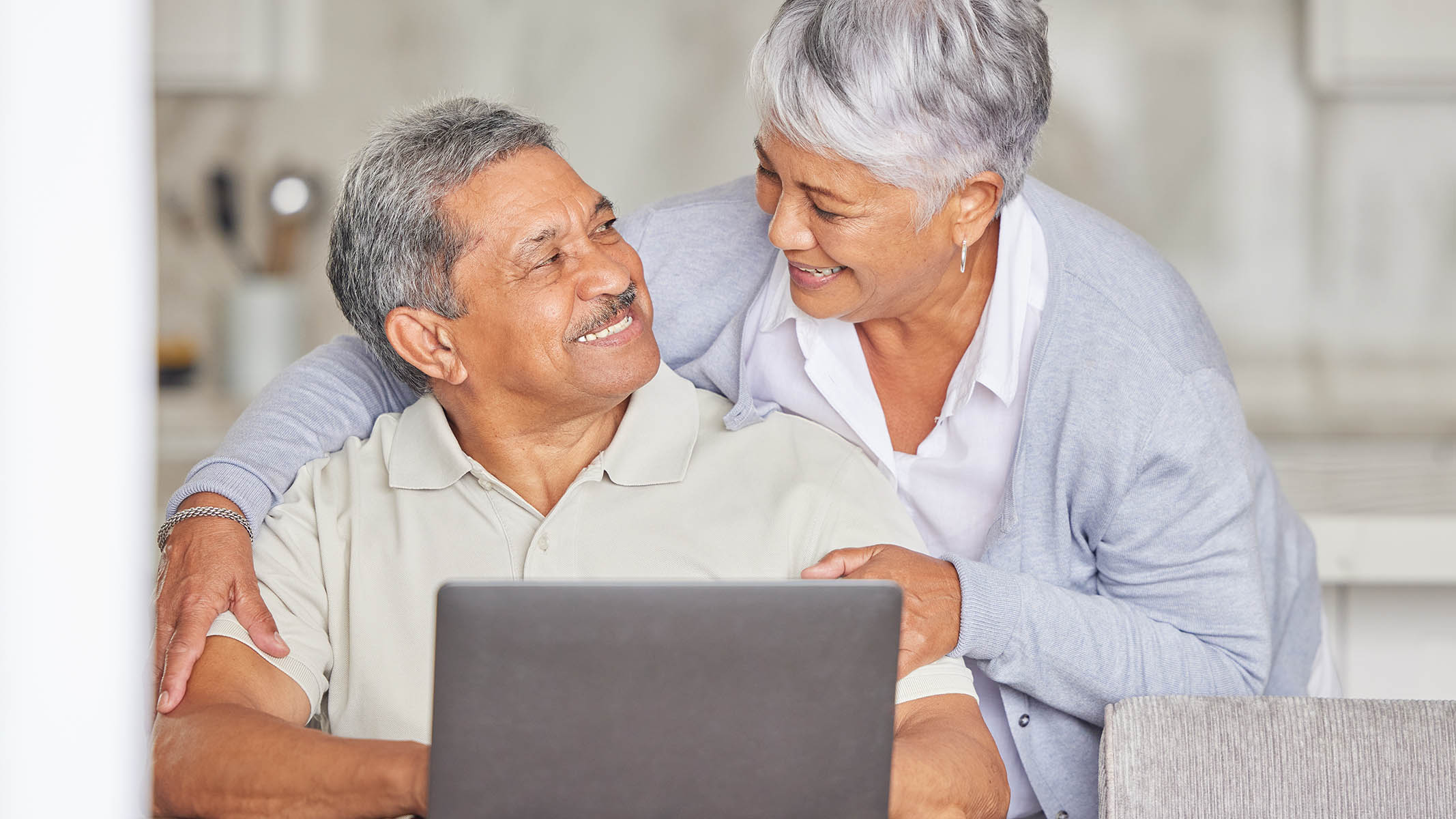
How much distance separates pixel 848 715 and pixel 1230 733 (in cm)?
47

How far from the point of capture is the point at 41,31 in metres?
0.45

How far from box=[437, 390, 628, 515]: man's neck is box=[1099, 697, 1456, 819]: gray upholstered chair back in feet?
2.16

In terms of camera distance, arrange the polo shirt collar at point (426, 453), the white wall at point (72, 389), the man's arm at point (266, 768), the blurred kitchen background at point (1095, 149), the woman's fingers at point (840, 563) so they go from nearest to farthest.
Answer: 1. the white wall at point (72, 389)
2. the man's arm at point (266, 768)
3. the woman's fingers at point (840, 563)
4. the polo shirt collar at point (426, 453)
5. the blurred kitchen background at point (1095, 149)

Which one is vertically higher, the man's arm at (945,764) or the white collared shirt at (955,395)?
the white collared shirt at (955,395)

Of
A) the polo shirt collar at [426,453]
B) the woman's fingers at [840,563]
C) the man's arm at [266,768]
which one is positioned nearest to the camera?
the man's arm at [266,768]

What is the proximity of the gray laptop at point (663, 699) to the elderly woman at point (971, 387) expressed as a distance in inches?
12.6

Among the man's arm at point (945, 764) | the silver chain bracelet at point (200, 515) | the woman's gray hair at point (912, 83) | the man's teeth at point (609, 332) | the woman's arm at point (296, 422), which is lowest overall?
the man's arm at point (945, 764)

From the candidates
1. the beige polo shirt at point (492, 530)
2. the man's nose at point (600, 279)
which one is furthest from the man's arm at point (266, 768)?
the man's nose at point (600, 279)

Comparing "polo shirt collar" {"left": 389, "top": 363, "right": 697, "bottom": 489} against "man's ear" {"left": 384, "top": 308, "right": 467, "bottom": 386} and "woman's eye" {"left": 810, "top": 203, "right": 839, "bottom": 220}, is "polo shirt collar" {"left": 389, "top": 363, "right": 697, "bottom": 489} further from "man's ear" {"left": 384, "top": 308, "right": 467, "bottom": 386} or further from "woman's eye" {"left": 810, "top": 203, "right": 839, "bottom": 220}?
"woman's eye" {"left": 810, "top": 203, "right": 839, "bottom": 220}

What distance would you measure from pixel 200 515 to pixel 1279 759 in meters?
1.11

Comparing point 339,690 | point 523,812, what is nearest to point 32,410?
point 523,812

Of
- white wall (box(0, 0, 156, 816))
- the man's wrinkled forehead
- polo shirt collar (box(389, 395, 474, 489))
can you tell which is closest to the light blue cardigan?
polo shirt collar (box(389, 395, 474, 489))

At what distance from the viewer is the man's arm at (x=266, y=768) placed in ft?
3.71

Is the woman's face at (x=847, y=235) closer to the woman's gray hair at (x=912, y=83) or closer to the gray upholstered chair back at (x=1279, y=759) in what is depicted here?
the woman's gray hair at (x=912, y=83)
